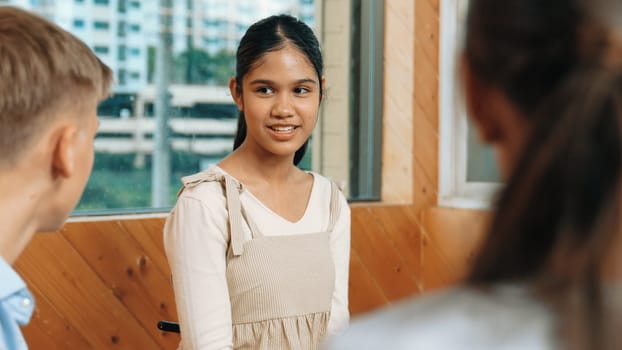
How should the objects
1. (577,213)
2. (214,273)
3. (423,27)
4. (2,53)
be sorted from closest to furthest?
(577,213)
(2,53)
(214,273)
(423,27)

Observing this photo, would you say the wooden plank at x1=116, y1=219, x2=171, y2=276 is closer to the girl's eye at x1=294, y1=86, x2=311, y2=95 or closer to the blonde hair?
the girl's eye at x1=294, y1=86, x2=311, y2=95

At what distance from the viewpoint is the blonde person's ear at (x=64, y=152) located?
38.6 inches

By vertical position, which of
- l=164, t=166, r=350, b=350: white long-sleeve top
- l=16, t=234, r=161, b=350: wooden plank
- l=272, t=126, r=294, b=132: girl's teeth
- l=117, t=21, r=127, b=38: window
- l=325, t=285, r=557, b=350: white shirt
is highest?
l=117, t=21, r=127, b=38: window

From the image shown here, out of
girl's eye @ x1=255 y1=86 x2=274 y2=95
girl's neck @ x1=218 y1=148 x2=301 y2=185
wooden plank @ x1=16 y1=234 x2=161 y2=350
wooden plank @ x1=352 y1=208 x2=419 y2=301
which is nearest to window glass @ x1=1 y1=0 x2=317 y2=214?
wooden plank @ x1=16 y1=234 x2=161 y2=350

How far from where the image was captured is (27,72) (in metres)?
0.93

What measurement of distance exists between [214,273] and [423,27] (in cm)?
161

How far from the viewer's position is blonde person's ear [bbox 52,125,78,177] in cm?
98

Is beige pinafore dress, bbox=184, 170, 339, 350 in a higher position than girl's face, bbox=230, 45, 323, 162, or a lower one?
lower

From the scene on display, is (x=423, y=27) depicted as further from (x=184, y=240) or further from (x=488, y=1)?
(x=488, y=1)

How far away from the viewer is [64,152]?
981mm

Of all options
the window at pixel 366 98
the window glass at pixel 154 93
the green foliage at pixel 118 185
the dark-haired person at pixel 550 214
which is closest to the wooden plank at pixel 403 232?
the window at pixel 366 98

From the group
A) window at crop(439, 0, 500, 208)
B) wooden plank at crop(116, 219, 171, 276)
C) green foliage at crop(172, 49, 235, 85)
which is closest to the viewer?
wooden plank at crop(116, 219, 171, 276)

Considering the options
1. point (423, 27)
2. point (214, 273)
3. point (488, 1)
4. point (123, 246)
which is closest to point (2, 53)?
point (488, 1)

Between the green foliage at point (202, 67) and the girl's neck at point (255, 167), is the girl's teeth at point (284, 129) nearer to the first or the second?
the girl's neck at point (255, 167)
